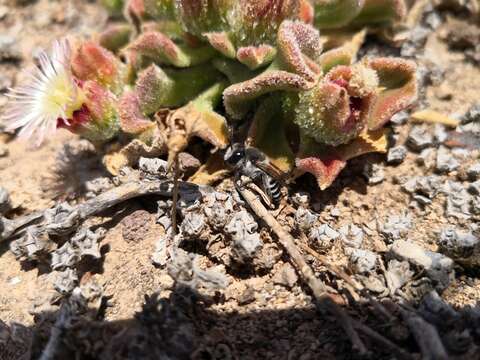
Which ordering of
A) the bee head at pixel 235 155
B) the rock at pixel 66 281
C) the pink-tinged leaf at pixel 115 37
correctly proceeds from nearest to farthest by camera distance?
1. the rock at pixel 66 281
2. the bee head at pixel 235 155
3. the pink-tinged leaf at pixel 115 37

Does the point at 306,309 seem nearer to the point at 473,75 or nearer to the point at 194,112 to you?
the point at 194,112

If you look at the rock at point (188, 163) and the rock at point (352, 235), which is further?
the rock at point (188, 163)

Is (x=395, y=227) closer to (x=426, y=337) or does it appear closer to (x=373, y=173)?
(x=373, y=173)

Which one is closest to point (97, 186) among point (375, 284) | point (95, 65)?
point (95, 65)

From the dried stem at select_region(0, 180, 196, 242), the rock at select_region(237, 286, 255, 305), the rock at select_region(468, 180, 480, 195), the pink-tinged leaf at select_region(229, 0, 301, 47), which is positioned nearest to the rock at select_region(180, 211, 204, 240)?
the dried stem at select_region(0, 180, 196, 242)

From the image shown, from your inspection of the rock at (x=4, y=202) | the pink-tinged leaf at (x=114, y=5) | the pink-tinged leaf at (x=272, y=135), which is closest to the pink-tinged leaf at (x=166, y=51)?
the pink-tinged leaf at (x=272, y=135)

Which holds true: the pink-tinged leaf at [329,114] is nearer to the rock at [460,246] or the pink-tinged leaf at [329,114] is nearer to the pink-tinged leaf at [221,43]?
the pink-tinged leaf at [221,43]
